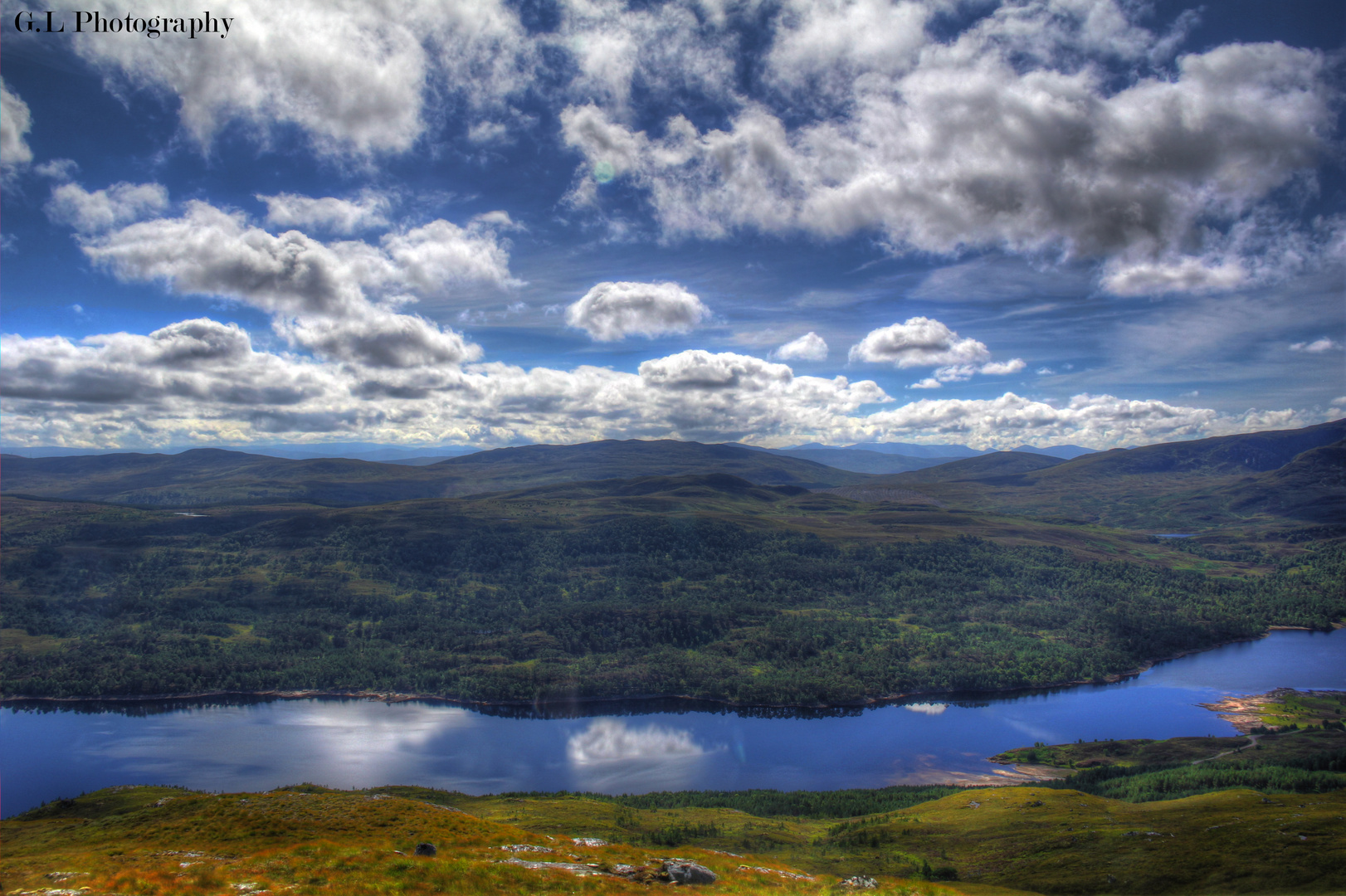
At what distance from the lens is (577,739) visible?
489 ft

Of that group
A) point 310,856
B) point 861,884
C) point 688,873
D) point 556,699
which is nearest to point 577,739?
point 556,699

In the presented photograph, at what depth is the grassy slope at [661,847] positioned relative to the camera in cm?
3888

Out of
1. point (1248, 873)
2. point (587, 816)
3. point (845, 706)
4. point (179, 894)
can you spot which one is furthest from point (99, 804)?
point (845, 706)

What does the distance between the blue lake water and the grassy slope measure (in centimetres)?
2790

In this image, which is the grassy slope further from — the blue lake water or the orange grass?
the blue lake water

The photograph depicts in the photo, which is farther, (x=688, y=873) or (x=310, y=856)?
(x=310, y=856)

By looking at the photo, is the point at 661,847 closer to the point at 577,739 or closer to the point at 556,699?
the point at 577,739

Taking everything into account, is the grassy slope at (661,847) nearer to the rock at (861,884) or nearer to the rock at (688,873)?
the rock at (688,873)

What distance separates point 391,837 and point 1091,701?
18050cm

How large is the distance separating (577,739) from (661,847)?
267 feet

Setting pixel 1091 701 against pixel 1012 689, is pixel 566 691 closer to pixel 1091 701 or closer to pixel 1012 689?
pixel 1012 689

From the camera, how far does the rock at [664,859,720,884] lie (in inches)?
1588

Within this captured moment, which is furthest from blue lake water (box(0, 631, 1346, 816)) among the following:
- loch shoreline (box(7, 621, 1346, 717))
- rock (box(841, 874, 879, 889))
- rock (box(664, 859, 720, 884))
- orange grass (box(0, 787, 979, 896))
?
rock (box(664, 859, 720, 884))

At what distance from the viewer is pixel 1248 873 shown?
5881 centimetres
